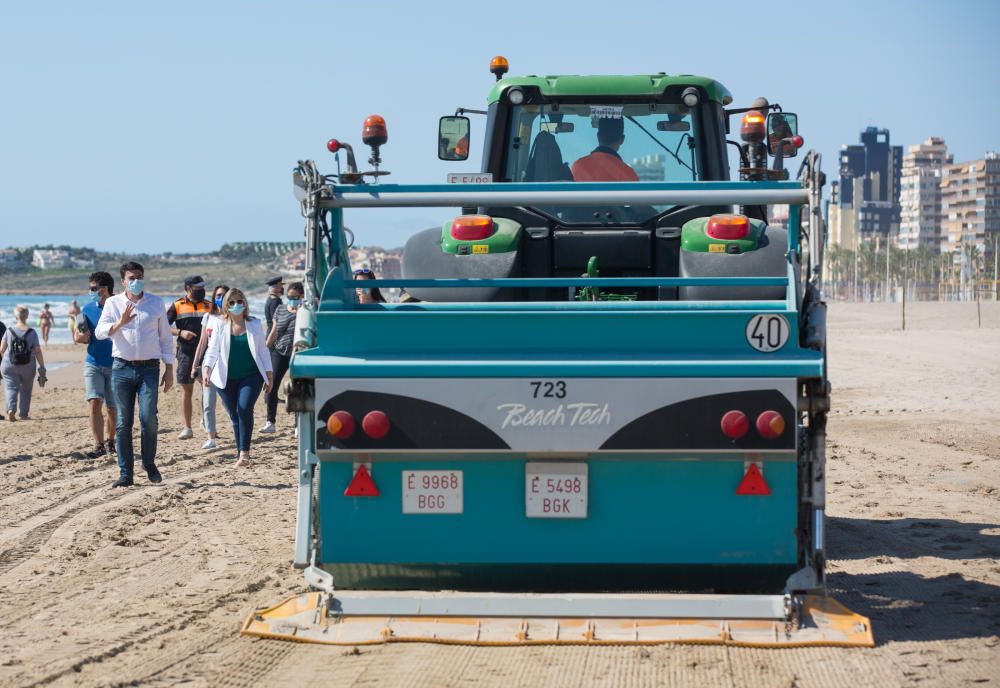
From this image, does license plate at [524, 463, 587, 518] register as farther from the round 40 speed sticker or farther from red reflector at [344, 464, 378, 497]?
the round 40 speed sticker

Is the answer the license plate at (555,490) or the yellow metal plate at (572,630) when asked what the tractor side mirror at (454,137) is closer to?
the license plate at (555,490)

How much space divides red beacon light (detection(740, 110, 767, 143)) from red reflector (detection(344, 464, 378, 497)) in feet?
9.80

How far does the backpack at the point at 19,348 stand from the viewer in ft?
56.3

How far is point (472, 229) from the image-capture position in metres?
7.27

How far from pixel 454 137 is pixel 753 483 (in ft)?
12.8

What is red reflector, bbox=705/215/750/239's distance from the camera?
7027 mm

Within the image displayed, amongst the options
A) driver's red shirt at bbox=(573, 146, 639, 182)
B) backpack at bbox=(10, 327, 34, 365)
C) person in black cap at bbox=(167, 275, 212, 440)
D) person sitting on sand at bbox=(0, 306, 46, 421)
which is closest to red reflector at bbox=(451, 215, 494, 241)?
driver's red shirt at bbox=(573, 146, 639, 182)

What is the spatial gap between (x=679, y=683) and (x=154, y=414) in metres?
6.82

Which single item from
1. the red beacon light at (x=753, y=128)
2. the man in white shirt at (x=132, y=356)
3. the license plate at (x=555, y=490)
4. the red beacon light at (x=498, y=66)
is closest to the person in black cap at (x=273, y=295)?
the man in white shirt at (x=132, y=356)

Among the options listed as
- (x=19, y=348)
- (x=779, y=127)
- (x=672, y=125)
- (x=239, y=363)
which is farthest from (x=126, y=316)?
(x=19, y=348)

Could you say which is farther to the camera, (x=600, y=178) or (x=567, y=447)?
(x=600, y=178)

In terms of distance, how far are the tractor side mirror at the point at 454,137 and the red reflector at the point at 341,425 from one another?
11.3 feet

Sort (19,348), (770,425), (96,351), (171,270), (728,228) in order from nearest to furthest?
(770,425) < (728,228) < (96,351) < (19,348) < (171,270)

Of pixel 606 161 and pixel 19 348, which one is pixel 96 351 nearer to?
pixel 19 348
